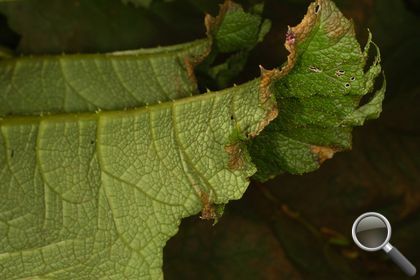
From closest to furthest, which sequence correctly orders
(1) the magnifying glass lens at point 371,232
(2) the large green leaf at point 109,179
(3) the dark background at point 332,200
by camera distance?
(2) the large green leaf at point 109,179
(1) the magnifying glass lens at point 371,232
(3) the dark background at point 332,200

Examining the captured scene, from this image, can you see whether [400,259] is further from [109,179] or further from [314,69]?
[109,179]

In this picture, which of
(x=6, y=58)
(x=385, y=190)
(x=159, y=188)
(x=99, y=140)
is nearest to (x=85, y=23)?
(x=6, y=58)

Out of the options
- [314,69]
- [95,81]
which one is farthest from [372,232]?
[95,81]

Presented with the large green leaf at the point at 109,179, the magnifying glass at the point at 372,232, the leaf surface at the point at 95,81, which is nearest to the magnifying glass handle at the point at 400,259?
the magnifying glass at the point at 372,232

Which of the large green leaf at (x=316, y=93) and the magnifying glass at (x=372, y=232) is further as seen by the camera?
the magnifying glass at (x=372, y=232)

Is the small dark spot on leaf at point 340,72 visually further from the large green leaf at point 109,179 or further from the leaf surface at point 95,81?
the leaf surface at point 95,81
